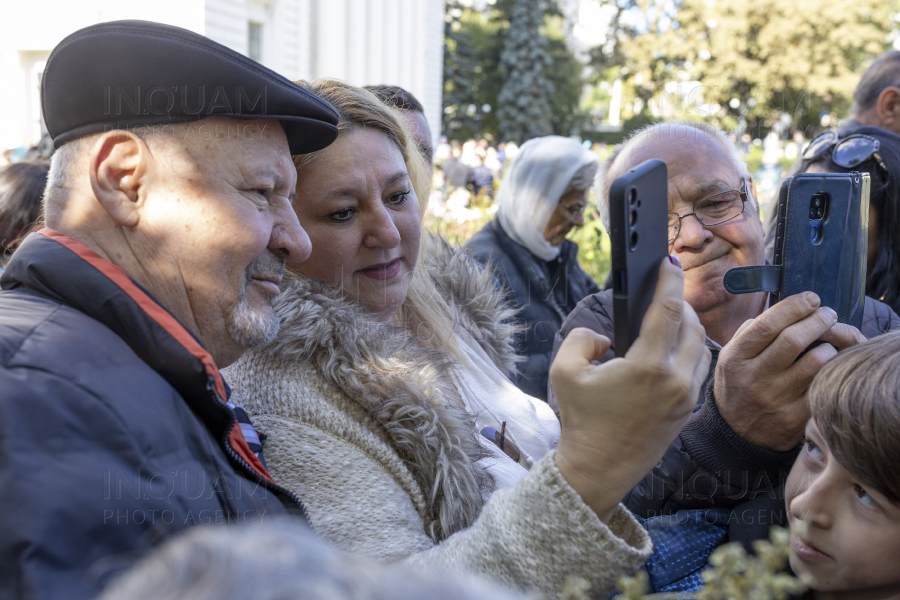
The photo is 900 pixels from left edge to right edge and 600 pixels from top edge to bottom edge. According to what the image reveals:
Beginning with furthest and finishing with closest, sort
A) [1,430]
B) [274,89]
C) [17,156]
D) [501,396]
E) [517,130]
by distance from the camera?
[517,130]
[17,156]
[501,396]
[274,89]
[1,430]

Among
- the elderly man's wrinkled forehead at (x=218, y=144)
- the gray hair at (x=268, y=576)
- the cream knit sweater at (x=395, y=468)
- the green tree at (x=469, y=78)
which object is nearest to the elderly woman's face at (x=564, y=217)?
the cream knit sweater at (x=395, y=468)

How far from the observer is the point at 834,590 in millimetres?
1300

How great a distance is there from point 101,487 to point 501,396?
166 cm

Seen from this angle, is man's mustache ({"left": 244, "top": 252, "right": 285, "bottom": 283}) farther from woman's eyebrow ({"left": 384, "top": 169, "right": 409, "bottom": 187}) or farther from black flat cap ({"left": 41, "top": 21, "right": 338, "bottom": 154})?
woman's eyebrow ({"left": 384, "top": 169, "right": 409, "bottom": 187})

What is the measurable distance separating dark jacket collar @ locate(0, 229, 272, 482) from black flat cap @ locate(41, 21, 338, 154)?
0.29 metres

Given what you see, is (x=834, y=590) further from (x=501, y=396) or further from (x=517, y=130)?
(x=517, y=130)

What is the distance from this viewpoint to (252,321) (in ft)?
5.01

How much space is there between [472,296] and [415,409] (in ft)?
4.21

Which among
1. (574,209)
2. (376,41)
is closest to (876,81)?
(574,209)

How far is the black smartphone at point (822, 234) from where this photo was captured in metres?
1.49

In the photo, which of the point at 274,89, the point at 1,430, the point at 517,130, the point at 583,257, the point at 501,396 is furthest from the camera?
the point at 517,130

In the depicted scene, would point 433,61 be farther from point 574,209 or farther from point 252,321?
point 252,321

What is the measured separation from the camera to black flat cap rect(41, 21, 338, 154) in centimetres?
142

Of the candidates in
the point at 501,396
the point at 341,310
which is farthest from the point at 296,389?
the point at 501,396
